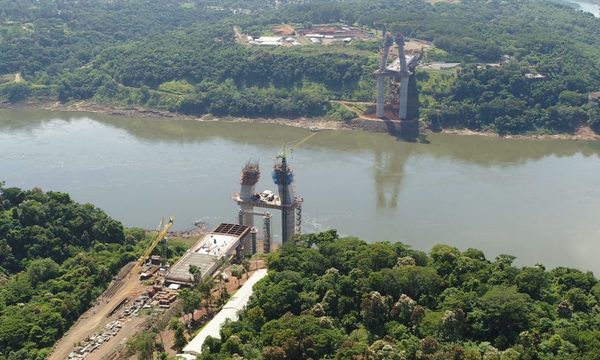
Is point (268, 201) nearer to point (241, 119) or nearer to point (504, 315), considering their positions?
point (504, 315)

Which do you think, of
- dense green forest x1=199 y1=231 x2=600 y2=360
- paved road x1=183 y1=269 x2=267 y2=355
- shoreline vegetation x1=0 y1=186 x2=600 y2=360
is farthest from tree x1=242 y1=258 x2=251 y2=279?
dense green forest x1=199 y1=231 x2=600 y2=360

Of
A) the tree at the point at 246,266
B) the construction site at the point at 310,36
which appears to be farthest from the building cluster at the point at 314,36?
the tree at the point at 246,266

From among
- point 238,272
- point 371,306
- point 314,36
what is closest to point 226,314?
point 238,272

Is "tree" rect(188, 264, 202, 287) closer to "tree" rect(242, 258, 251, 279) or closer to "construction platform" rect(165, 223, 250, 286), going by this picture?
"construction platform" rect(165, 223, 250, 286)

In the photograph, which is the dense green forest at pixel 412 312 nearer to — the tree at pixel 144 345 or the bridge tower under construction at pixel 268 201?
the tree at pixel 144 345

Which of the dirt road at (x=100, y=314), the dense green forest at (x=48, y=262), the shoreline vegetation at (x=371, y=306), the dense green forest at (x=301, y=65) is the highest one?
the dense green forest at (x=301, y=65)

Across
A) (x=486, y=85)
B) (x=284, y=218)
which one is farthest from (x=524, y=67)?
(x=284, y=218)
